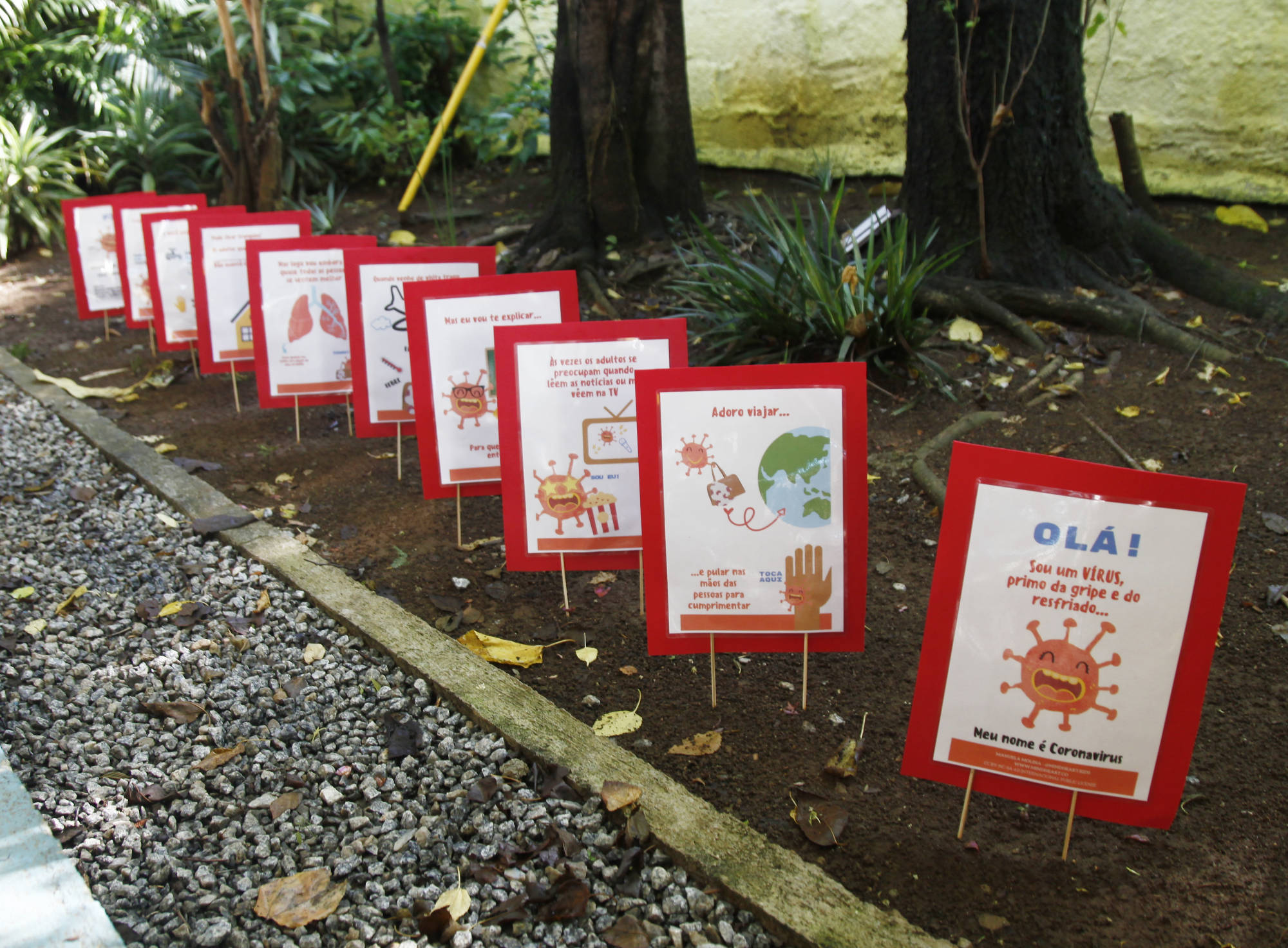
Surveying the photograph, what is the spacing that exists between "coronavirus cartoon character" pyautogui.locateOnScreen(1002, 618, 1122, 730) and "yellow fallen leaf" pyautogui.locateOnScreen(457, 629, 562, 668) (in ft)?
4.10

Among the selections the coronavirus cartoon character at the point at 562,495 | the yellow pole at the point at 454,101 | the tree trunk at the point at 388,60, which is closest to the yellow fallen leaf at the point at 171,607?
the coronavirus cartoon character at the point at 562,495

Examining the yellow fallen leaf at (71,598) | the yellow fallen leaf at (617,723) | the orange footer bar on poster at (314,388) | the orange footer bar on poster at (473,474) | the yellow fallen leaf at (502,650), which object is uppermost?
the orange footer bar on poster at (314,388)

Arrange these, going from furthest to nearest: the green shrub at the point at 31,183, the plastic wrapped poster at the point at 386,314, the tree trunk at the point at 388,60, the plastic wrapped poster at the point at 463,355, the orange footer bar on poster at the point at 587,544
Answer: the green shrub at the point at 31,183 < the tree trunk at the point at 388,60 < the plastic wrapped poster at the point at 386,314 < the plastic wrapped poster at the point at 463,355 < the orange footer bar on poster at the point at 587,544

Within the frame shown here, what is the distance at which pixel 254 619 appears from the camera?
2.75 m

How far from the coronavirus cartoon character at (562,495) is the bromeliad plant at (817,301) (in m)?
1.45

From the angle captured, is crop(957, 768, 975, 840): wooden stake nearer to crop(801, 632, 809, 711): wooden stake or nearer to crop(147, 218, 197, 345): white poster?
crop(801, 632, 809, 711): wooden stake

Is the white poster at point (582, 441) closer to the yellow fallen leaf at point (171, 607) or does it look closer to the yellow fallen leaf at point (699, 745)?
the yellow fallen leaf at point (699, 745)

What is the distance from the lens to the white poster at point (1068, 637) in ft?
5.33

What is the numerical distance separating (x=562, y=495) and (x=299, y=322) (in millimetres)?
1862

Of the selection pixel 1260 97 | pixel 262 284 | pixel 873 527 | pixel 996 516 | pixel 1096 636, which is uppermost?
pixel 1260 97

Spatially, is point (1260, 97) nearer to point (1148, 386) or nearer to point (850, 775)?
point (1148, 386)

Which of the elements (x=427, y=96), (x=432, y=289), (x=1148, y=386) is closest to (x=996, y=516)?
(x=432, y=289)

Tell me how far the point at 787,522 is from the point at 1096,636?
0.68 metres

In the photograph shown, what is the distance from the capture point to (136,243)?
5.21m
